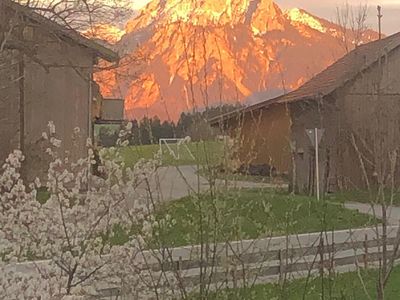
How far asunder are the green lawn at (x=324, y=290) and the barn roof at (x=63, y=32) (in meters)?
7.00

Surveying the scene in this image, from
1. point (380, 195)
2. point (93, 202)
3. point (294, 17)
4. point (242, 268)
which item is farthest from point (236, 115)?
point (93, 202)

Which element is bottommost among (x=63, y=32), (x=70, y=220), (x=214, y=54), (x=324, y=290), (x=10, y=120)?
(x=324, y=290)

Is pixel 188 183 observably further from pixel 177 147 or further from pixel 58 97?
pixel 58 97

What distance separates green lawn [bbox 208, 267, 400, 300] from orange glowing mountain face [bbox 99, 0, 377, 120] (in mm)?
1038

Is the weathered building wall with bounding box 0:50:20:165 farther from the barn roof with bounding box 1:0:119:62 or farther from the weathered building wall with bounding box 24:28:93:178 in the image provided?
the barn roof with bounding box 1:0:119:62

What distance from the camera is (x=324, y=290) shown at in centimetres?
483

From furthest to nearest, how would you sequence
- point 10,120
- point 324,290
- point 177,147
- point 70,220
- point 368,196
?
point 10,120, point 70,220, point 177,147, point 324,290, point 368,196

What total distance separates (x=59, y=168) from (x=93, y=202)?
0.80 m

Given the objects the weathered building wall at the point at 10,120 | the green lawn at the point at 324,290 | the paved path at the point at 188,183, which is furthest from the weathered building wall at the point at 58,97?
the paved path at the point at 188,183

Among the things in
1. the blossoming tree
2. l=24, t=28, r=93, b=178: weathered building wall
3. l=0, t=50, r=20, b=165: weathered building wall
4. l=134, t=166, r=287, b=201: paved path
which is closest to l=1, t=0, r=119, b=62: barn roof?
l=24, t=28, r=93, b=178: weathered building wall

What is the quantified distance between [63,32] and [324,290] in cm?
1762

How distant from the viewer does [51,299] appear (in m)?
4.80

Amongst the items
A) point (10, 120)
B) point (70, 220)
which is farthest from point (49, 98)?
point (70, 220)

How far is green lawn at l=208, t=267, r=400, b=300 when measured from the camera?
462 cm
